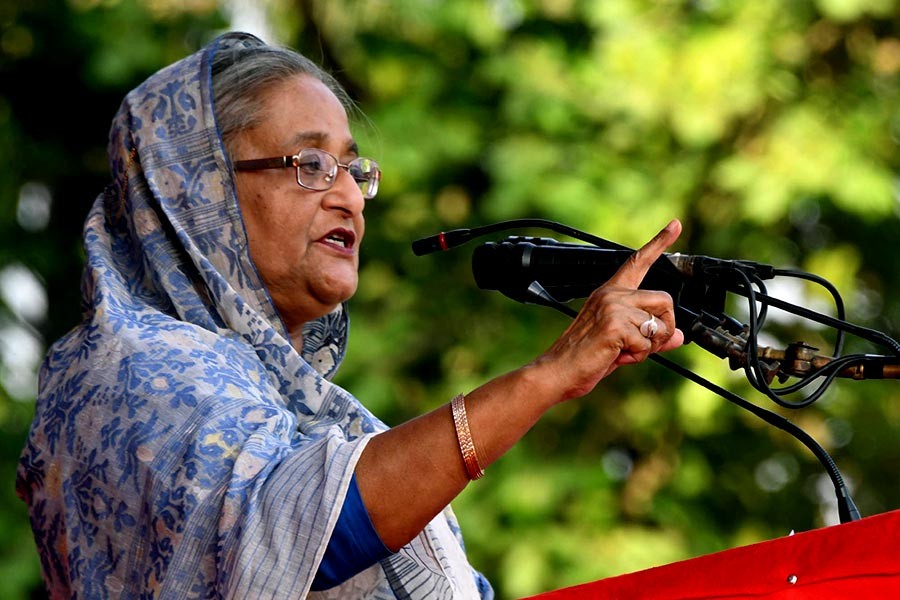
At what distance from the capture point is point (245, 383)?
2.21 metres

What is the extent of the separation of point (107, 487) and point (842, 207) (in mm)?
4526

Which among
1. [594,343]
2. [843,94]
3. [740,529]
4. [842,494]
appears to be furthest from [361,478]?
[843,94]

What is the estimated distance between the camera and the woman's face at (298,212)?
261cm

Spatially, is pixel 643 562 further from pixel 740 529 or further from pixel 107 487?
pixel 107 487

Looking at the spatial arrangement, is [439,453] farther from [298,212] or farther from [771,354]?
[298,212]

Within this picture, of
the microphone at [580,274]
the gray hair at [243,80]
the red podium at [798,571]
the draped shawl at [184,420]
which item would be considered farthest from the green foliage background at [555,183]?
the red podium at [798,571]

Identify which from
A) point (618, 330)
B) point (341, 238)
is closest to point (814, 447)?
point (618, 330)

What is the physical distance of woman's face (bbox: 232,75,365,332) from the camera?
2.61m

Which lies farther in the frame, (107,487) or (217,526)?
(107,487)

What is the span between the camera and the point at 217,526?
2.00 m

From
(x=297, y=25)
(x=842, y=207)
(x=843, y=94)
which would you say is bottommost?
(x=842, y=207)

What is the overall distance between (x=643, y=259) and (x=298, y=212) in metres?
0.90

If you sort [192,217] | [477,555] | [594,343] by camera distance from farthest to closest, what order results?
[477,555]
[192,217]
[594,343]

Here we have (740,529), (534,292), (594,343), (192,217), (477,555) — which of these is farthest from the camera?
(740,529)
